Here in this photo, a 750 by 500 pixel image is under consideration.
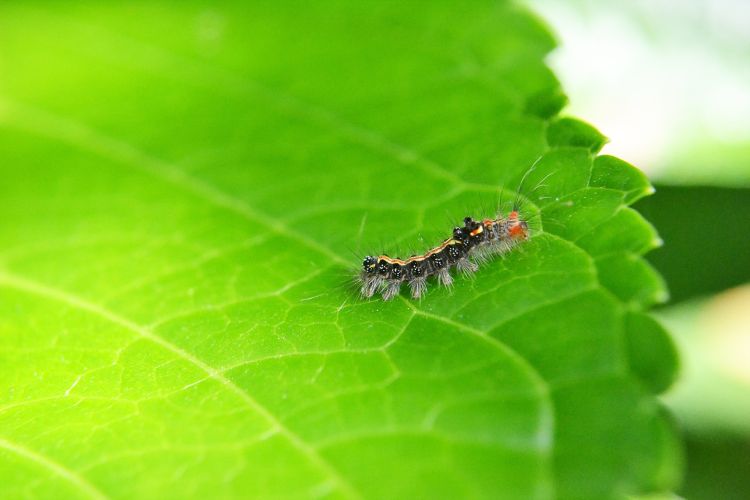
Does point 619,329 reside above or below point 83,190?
below

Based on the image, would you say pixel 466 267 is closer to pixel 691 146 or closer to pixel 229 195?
pixel 229 195

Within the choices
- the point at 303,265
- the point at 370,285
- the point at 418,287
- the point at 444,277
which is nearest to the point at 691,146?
the point at 444,277

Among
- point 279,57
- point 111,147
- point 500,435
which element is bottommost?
point 500,435

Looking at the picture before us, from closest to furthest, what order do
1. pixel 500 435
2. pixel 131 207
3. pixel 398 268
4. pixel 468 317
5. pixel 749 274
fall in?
pixel 500 435, pixel 468 317, pixel 398 268, pixel 131 207, pixel 749 274

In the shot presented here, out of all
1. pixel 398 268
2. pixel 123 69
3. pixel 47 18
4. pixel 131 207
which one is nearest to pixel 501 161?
pixel 398 268

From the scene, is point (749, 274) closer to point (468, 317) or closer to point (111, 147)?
point (468, 317)

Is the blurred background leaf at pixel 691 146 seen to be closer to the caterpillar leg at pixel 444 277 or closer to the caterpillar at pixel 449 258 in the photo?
Answer: the caterpillar at pixel 449 258

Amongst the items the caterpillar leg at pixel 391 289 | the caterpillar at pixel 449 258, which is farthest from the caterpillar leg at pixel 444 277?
the caterpillar leg at pixel 391 289
